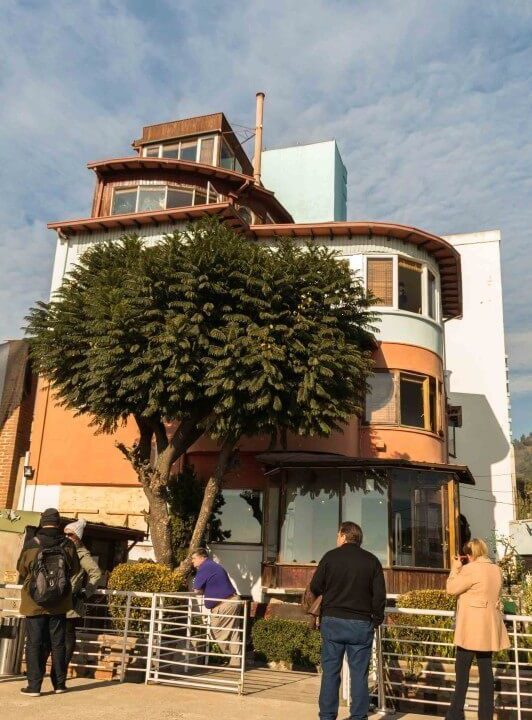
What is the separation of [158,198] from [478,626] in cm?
A: 1919

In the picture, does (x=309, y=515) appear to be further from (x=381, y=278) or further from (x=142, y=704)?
(x=142, y=704)

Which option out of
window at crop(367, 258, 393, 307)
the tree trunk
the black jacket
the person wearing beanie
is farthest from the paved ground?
window at crop(367, 258, 393, 307)

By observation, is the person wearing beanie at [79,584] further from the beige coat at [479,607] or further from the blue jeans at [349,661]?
the beige coat at [479,607]

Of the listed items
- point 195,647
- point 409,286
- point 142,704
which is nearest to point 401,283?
point 409,286

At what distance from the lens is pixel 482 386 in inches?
1212

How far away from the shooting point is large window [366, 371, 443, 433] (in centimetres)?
1989

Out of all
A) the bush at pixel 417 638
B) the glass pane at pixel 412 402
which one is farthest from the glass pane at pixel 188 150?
the bush at pixel 417 638

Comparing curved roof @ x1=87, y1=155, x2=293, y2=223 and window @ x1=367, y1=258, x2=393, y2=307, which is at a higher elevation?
curved roof @ x1=87, y1=155, x2=293, y2=223

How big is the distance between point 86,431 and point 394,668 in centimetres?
1402

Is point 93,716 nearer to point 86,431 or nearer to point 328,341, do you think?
point 328,341

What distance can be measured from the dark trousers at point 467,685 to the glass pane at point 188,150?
71.4 feet

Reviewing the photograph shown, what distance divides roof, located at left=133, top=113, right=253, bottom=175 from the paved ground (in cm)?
2078

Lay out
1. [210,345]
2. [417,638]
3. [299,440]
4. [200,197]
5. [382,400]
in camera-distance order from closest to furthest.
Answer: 1. [417,638]
2. [210,345]
3. [299,440]
4. [382,400]
5. [200,197]

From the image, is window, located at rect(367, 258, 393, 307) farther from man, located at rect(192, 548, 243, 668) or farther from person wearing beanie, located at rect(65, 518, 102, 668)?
person wearing beanie, located at rect(65, 518, 102, 668)
